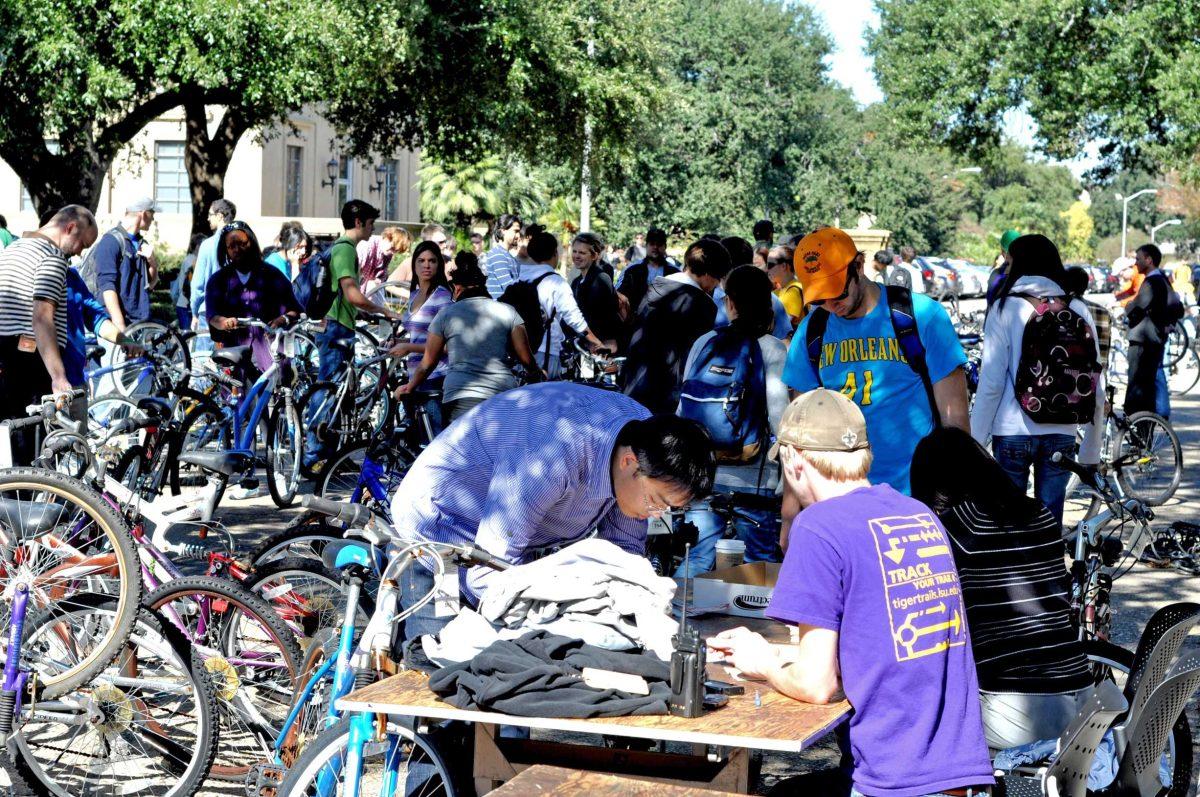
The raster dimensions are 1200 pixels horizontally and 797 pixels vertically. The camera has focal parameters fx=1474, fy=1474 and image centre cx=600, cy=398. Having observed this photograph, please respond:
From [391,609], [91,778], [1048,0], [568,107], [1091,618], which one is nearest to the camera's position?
[391,609]

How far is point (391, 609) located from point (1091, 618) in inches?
122

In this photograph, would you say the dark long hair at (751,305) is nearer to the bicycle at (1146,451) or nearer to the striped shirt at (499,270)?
the striped shirt at (499,270)

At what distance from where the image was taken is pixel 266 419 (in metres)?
10.5

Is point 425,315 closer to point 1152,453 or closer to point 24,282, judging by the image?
point 24,282

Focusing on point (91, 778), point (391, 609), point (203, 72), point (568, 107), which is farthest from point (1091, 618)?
point (568, 107)

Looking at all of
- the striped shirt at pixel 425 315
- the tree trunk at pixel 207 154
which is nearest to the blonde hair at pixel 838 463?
the striped shirt at pixel 425 315

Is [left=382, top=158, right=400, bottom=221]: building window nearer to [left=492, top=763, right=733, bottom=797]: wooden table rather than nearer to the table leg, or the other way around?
the table leg

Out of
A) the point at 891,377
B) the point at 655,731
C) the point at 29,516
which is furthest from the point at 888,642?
the point at 29,516

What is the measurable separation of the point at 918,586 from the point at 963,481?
0.81 meters

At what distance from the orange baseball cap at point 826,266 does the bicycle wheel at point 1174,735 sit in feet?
5.62

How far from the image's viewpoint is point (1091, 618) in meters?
5.71

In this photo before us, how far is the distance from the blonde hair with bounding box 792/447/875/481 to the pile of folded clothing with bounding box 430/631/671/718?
0.62 metres

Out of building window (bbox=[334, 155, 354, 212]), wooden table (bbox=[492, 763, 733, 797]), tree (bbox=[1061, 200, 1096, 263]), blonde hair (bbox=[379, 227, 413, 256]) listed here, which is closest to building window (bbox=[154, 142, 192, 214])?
building window (bbox=[334, 155, 354, 212])

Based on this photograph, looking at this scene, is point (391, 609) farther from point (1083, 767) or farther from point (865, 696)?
point (1083, 767)
